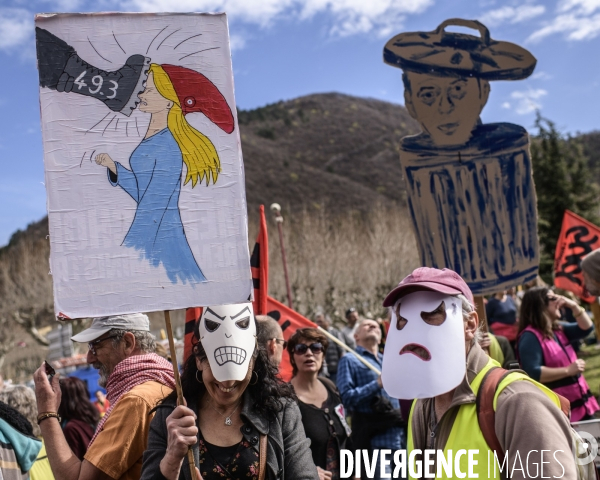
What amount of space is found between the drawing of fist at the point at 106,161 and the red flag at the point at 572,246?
205 inches

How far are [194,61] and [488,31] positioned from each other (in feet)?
8.10

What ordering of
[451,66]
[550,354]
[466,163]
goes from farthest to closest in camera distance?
[550,354] < [451,66] < [466,163]

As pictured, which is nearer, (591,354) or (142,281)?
(142,281)

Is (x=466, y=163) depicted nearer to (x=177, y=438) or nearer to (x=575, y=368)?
(x=575, y=368)

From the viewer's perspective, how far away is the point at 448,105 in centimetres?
428

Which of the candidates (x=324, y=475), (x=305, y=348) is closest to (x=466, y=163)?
(x=305, y=348)

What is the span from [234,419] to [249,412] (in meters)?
0.08

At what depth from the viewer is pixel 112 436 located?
2.91m

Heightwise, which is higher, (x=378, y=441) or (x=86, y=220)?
(x=86, y=220)

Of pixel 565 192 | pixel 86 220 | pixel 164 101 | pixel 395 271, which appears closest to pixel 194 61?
pixel 164 101

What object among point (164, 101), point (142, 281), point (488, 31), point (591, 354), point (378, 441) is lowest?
point (591, 354)

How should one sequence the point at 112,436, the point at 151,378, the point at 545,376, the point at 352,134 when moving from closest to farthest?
the point at 112,436
the point at 151,378
the point at 545,376
the point at 352,134

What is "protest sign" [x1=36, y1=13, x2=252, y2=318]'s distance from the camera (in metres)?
2.56

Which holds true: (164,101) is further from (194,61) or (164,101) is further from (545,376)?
(545,376)
